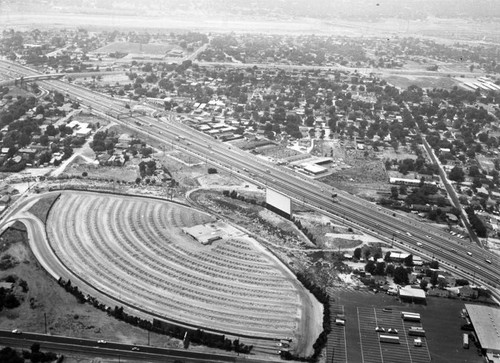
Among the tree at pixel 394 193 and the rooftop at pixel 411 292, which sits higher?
the tree at pixel 394 193

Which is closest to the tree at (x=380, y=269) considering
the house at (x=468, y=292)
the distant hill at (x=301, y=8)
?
the house at (x=468, y=292)

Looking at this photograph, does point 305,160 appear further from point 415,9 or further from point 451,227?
point 415,9

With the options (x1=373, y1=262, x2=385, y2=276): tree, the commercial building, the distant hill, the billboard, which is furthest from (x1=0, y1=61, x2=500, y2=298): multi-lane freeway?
the distant hill

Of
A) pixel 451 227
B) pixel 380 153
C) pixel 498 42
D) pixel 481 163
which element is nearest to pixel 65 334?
pixel 451 227

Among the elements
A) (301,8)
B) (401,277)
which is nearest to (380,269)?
(401,277)

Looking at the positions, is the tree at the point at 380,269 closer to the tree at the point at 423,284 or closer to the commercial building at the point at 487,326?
the tree at the point at 423,284

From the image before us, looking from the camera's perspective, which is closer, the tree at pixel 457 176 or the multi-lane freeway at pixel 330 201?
the multi-lane freeway at pixel 330 201
